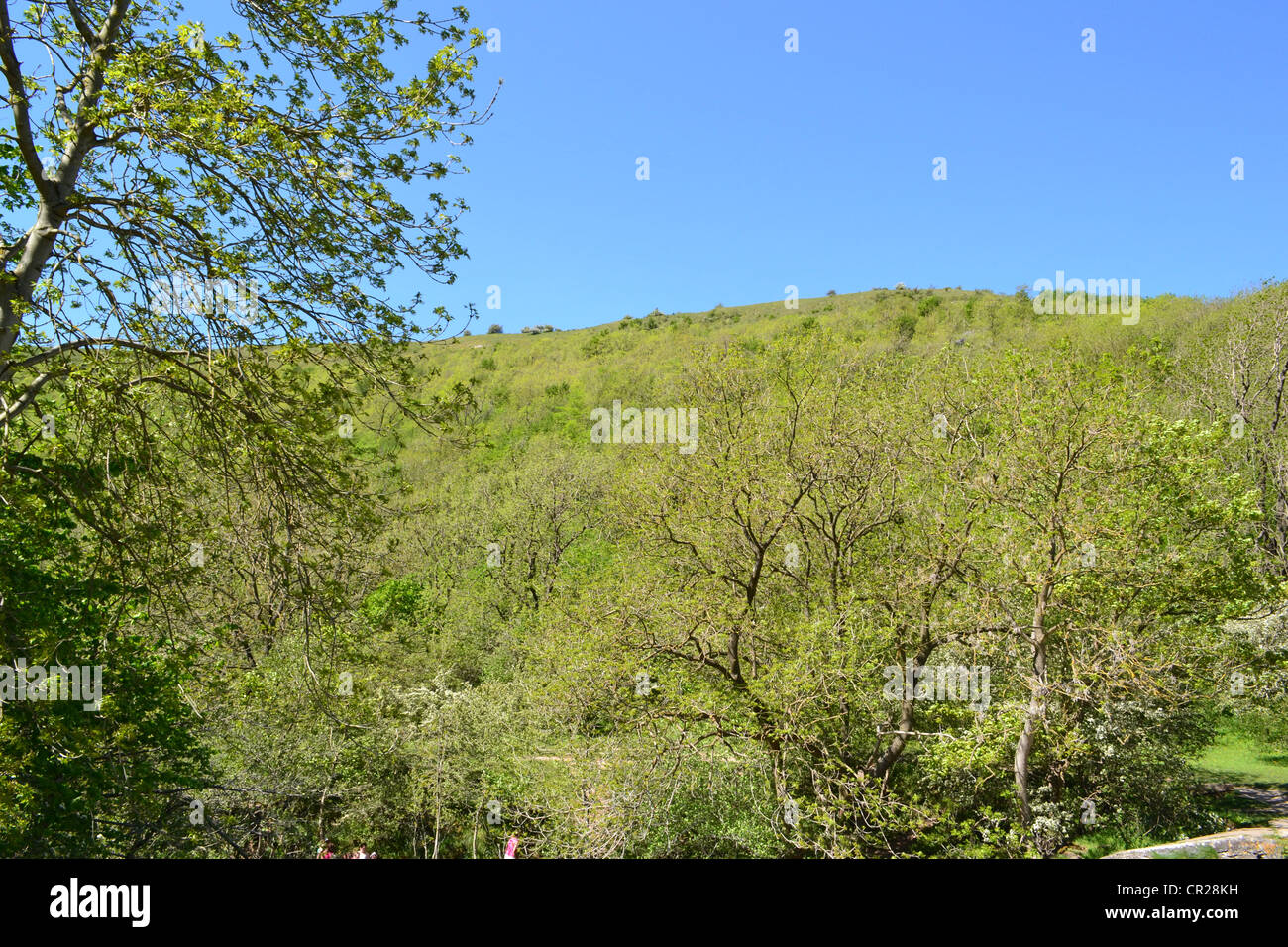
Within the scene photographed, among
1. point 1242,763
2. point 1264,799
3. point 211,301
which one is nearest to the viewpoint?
point 211,301

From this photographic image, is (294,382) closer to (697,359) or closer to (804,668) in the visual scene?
(804,668)

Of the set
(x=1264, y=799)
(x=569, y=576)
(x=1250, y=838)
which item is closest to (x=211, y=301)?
(x=1250, y=838)

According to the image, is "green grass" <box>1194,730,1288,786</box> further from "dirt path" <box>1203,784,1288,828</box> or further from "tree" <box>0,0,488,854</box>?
"tree" <box>0,0,488,854</box>

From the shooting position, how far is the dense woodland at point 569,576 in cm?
583

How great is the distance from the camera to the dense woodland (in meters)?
5.83

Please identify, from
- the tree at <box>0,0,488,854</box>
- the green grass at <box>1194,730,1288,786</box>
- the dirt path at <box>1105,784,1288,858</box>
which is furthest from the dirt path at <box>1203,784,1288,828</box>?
the tree at <box>0,0,488,854</box>

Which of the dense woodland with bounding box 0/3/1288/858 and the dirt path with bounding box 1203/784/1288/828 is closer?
the dense woodland with bounding box 0/3/1288/858

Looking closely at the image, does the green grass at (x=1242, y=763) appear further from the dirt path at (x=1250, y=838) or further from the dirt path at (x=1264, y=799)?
the dirt path at (x=1250, y=838)

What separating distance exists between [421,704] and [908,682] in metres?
13.3

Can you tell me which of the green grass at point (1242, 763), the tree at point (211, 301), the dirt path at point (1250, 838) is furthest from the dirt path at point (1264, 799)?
the tree at point (211, 301)

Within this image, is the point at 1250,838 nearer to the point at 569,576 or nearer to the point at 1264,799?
the point at 1264,799

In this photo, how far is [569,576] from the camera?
21.1 meters

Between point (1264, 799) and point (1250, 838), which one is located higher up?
point (1250, 838)
